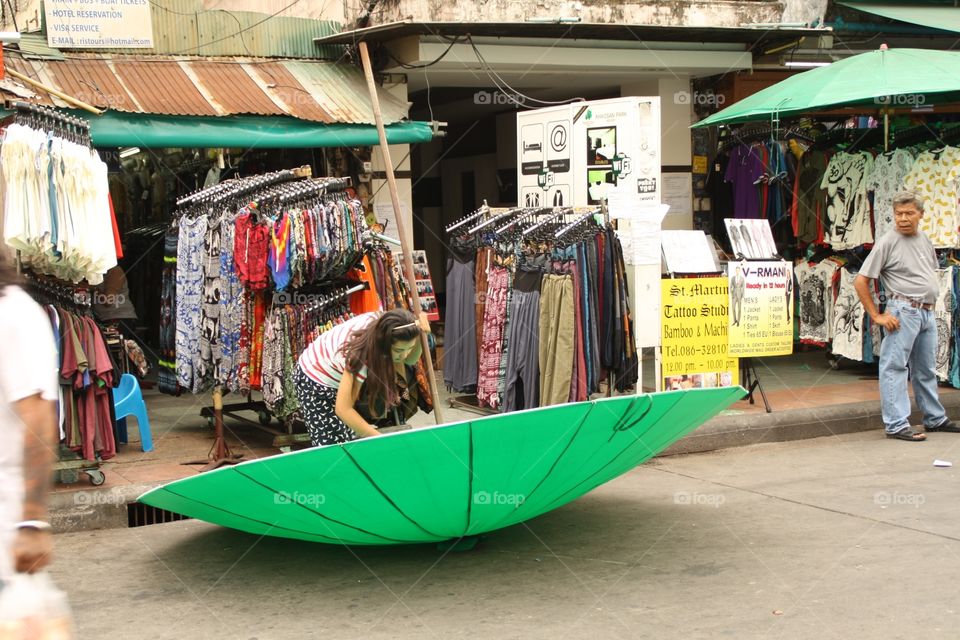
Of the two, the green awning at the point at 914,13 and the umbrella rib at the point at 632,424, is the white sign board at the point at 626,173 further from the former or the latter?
the green awning at the point at 914,13

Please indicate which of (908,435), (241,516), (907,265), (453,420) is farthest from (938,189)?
(241,516)

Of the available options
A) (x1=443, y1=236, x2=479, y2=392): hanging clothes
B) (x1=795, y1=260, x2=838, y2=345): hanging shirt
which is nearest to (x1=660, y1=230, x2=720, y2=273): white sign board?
(x1=443, y1=236, x2=479, y2=392): hanging clothes

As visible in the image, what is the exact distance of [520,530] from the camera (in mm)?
6637

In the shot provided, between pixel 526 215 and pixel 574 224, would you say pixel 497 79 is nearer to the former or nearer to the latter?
pixel 526 215

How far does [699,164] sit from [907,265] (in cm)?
492

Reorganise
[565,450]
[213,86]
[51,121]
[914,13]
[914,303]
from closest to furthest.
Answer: [565,450], [51,121], [914,303], [213,86], [914,13]

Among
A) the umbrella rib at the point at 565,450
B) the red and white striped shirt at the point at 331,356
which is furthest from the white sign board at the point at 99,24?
the umbrella rib at the point at 565,450

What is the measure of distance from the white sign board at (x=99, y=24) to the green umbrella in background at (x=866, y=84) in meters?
5.91

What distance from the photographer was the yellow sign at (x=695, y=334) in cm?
922

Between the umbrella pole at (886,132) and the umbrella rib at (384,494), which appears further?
the umbrella pole at (886,132)

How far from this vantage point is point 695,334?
9.38 metres

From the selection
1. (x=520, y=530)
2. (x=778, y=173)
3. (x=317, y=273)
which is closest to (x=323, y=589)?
(x=520, y=530)

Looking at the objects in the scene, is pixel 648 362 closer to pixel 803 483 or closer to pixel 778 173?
pixel 778 173

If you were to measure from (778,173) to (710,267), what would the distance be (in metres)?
3.73
